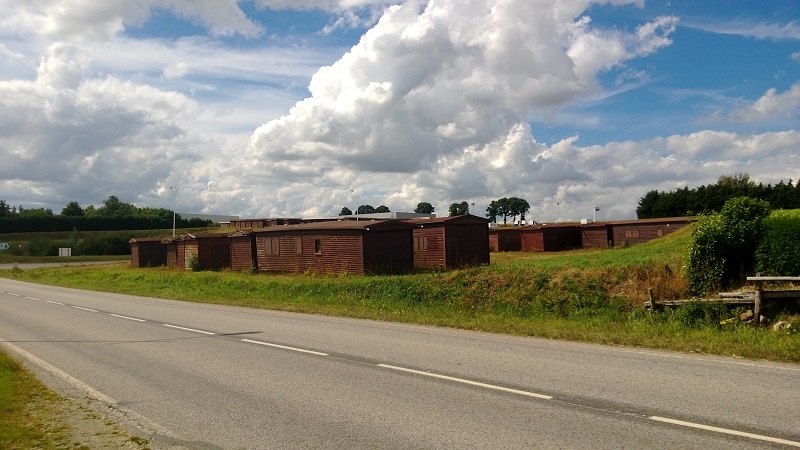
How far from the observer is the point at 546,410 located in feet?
25.0

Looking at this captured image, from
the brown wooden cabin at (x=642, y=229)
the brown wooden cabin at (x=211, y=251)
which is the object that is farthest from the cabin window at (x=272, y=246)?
the brown wooden cabin at (x=642, y=229)

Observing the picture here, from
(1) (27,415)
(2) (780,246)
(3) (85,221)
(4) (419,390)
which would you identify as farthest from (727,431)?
(3) (85,221)

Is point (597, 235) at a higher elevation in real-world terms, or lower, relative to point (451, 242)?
higher

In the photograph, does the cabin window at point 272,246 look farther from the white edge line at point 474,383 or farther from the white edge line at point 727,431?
the white edge line at point 727,431

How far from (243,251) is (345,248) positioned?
12635 mm

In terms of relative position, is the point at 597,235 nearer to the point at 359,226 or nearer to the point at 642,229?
the point at 642,229

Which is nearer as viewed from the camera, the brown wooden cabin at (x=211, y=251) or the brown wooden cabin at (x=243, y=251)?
the brown wooden cabin at (x=243, y=251)

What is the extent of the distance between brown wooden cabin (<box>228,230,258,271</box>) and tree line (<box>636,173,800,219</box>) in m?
58.0

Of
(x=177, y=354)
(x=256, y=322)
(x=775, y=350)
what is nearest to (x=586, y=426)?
(x=775, y=350)

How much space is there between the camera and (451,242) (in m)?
44.6

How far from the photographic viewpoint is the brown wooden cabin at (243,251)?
50.1 meters

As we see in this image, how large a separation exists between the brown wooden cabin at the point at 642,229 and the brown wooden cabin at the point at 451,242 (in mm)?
21940

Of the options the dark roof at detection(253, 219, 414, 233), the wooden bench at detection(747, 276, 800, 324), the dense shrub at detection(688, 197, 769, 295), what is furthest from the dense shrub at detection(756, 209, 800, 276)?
the dark roof at detection(253, 219, 414, 233)

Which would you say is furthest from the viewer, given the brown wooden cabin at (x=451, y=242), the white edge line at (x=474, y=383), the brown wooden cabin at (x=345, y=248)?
the brown wooden cabin at (x=451, y=242)
